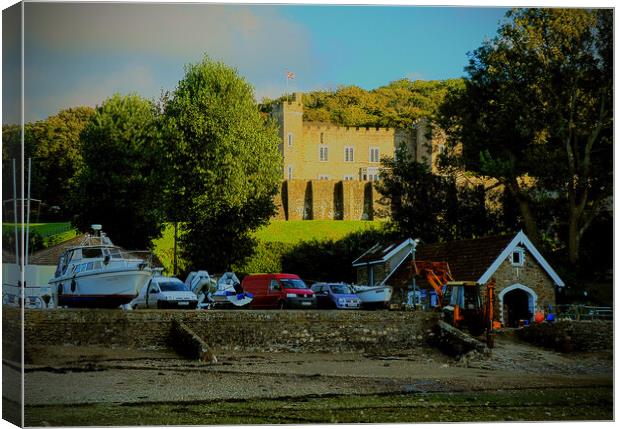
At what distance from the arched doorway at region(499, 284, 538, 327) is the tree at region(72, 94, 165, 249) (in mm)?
7970

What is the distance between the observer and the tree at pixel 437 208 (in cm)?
2852

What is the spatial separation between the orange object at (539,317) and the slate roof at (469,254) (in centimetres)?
151

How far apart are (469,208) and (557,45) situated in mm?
9185

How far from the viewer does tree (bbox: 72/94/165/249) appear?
66.9 feet

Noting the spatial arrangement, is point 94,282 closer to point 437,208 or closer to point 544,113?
point 544,113

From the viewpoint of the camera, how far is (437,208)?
29.2 metres

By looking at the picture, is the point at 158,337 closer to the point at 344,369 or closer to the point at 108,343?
the point at 108,343

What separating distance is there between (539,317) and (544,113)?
4642 mm

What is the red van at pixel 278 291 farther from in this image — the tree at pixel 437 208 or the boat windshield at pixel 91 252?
the tree at pixel 437 208

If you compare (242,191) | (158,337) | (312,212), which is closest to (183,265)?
(242,191)

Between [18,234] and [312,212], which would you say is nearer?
[18,234]


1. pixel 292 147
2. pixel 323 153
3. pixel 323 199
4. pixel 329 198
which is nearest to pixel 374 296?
pixel 323 199

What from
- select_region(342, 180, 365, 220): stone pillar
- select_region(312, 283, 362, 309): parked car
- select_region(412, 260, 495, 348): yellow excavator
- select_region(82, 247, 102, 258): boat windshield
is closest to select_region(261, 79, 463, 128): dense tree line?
select_region(342, 180, 365, 220): stone pillar

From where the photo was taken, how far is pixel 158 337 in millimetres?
19391
